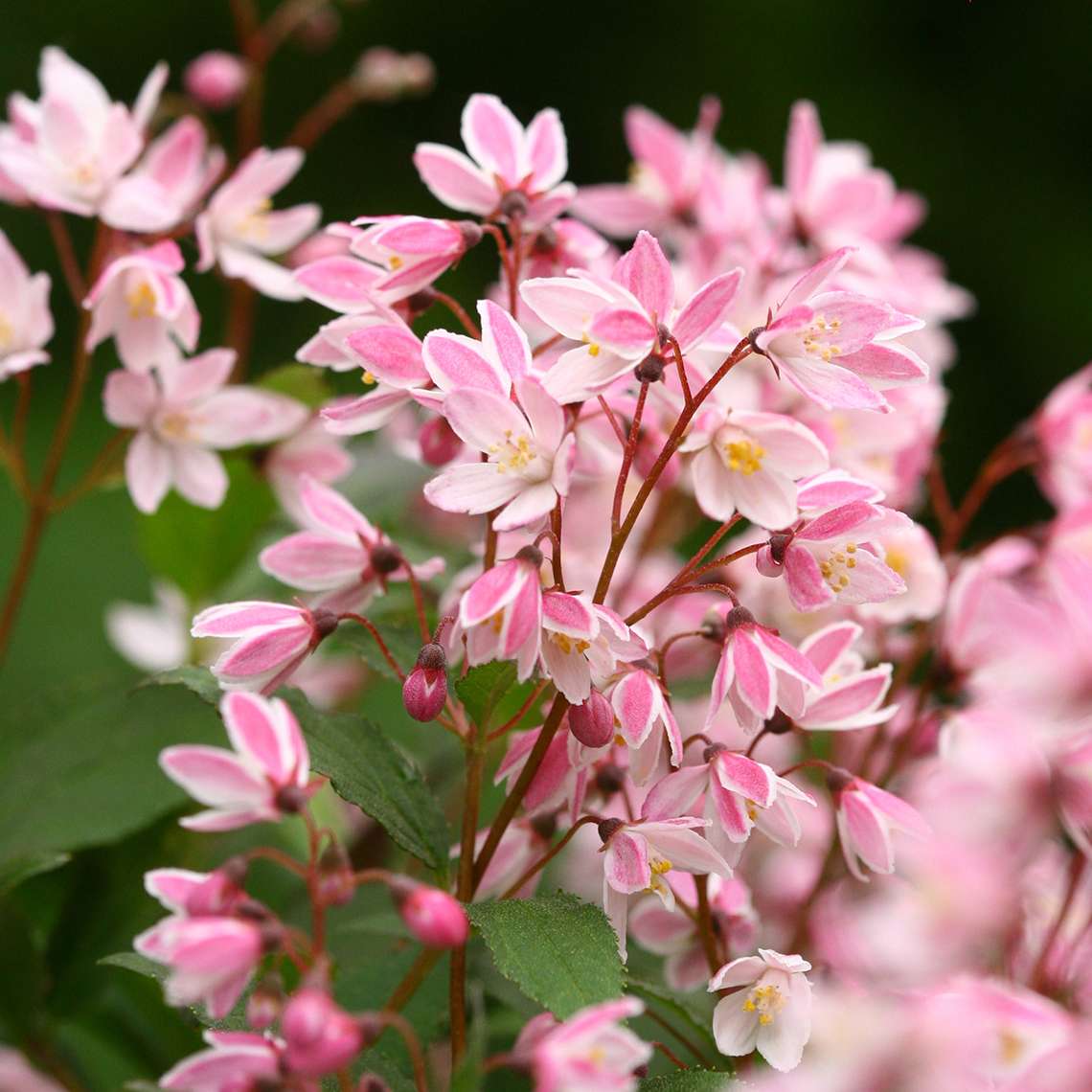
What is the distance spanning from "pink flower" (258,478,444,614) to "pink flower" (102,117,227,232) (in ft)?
0.72

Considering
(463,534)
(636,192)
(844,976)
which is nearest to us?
(844,976)

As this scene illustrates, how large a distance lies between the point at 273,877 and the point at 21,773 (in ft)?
0.54

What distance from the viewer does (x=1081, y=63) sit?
2785 millimetres

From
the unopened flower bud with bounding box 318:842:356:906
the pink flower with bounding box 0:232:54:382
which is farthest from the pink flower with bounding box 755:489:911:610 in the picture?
the pink flower with bounding box 0:232:54:382

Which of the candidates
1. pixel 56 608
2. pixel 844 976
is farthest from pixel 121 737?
pixel 56 608

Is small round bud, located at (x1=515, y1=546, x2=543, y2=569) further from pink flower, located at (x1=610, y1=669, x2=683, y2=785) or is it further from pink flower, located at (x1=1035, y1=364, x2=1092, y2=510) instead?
pink flower, located at (x1=1035, y1=364, x2=1092, y2=510)

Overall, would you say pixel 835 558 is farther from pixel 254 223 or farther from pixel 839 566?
pixel 254 223

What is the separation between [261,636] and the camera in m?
0.58

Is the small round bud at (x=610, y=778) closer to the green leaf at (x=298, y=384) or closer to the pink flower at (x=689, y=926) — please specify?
the pink flower at (x=689, y=926)

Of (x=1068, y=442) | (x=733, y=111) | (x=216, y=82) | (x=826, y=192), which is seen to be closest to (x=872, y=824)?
(x=1068, y=442)

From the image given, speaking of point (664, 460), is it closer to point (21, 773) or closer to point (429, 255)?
point (429, 255)

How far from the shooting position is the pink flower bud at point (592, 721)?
1.75 ft

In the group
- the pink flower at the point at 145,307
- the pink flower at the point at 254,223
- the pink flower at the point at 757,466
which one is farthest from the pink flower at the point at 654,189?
the pink flower at the point at 757,466

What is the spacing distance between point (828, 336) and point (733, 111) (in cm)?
237
